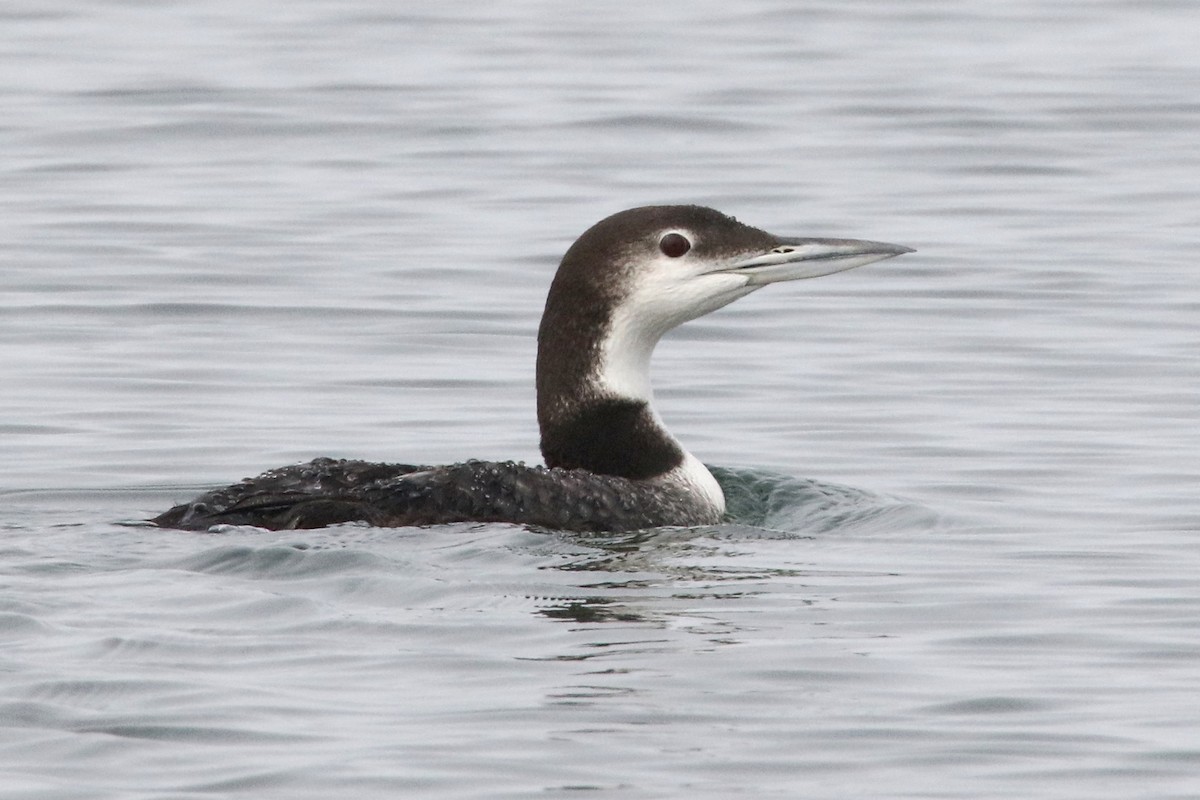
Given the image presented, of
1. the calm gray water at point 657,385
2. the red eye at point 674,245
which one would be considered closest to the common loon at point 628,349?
the red eye at point 674,245

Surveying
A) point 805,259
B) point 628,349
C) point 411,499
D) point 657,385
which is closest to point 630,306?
point 628,349

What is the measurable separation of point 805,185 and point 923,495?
20.8 feet

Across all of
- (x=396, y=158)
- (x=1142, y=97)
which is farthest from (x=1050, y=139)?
(x=396, y=158)

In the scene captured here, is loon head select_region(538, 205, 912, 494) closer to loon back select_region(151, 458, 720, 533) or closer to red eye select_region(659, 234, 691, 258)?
red eye select_region(659, 234, 691, 258)

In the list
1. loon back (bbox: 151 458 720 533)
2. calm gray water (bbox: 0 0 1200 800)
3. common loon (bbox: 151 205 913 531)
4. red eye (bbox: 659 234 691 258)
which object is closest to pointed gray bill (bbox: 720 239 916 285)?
common loon (bbox: 151 205 913 531)

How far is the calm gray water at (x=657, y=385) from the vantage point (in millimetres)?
5859

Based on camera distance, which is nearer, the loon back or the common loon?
the loon back

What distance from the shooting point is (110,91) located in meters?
17.8

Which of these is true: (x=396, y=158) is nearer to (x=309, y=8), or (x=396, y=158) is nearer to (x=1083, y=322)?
(x=1083, y=322)

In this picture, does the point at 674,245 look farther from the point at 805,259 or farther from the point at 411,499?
the point at 411,499

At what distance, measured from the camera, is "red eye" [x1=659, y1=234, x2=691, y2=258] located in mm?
8203

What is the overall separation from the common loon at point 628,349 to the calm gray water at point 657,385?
21 centimetres

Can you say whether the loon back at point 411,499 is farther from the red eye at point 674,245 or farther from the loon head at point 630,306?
the red eye at point 674,245

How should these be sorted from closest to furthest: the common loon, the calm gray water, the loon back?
the calm gray water, the loon back, the common loon
